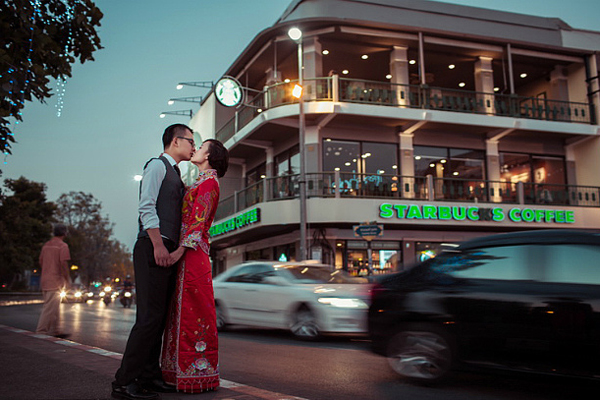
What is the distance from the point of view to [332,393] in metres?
4.75

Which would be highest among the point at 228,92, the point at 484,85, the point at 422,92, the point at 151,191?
the point at 484,85

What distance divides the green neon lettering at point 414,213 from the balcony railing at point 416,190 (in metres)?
0.69

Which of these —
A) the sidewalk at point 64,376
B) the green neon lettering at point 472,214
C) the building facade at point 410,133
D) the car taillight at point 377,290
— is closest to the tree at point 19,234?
the building facade at point 410,133

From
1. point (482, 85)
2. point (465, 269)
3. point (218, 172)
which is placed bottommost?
point (465, 269)

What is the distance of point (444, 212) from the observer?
21.6m

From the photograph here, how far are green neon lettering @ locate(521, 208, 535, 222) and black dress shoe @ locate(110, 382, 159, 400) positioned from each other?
834 inches

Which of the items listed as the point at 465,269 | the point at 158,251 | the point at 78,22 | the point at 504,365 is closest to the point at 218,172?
the point at 158,251

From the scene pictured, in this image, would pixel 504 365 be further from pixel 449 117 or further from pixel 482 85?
pixel 482 85

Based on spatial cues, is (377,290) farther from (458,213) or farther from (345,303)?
(458,213)

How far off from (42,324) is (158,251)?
604 cm

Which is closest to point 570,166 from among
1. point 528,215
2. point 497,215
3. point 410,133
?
point 528,215

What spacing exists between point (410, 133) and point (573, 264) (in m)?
19.2

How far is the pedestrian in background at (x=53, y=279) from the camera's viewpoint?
8.95m

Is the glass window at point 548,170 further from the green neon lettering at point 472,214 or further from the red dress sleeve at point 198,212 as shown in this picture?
the red dress sleeve at point 198,212
